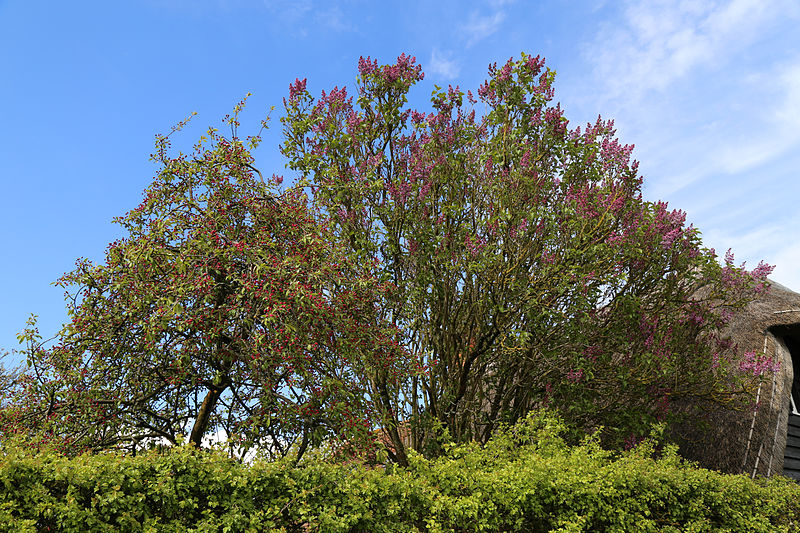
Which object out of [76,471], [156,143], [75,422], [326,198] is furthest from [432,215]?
[76,471]

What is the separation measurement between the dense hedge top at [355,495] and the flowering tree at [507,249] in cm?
218

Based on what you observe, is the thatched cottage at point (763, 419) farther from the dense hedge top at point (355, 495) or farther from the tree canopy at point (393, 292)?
the dense hedge top at point (355, 495)

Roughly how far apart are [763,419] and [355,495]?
397 inches

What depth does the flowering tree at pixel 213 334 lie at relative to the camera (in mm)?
6766

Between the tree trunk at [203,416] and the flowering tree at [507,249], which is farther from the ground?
the flowering tree at [507,249]

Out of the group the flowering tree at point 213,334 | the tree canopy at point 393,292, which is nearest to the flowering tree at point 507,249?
the tree canopy at point 393,292

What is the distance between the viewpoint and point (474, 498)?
5.56 m

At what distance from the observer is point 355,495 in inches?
204

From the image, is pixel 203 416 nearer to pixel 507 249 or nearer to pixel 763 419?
pixel 507 249

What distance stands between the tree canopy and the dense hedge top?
1.50 metres

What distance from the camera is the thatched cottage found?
1163 cm

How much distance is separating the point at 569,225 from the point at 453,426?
365 centimetres

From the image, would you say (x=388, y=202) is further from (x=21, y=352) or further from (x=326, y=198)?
(x=21, y=352)

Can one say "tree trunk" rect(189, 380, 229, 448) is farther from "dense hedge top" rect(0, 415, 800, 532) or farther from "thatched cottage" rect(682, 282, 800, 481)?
"thatched cottage" rect(682, 282, 800, 481)
